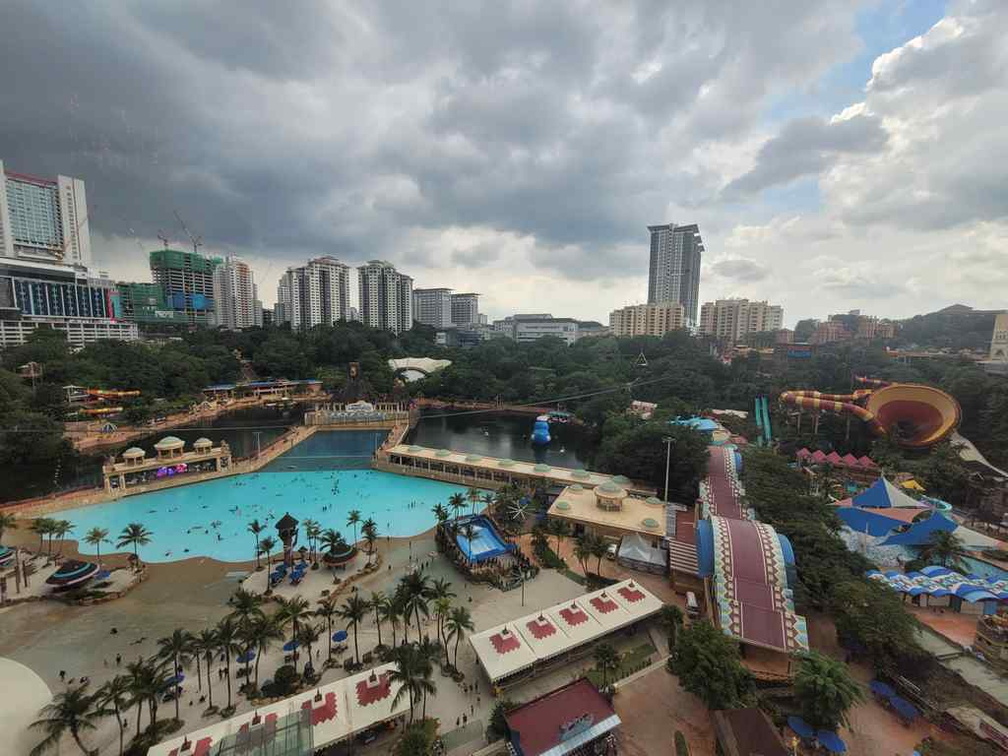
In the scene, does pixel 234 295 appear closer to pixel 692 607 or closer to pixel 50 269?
pixel 50 269

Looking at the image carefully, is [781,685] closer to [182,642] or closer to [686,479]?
[686,479]

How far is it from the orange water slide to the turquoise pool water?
34.9 metres

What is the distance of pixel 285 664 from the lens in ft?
50.4

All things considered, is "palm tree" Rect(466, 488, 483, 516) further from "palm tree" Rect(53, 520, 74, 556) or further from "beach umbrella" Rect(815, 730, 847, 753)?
"palm tree" Rect(53, 520, 74, 556)

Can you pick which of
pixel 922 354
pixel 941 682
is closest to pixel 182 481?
pixel 941 682

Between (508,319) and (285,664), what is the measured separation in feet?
456

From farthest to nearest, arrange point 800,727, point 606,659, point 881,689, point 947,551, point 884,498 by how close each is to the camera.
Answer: point 884,498
point 947,551
point 606,659
point 881,689
point 800,727

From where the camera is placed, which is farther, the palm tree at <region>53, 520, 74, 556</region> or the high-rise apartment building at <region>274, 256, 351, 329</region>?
the high-rise apartment building at <region>274, 256, 351, 329</region>

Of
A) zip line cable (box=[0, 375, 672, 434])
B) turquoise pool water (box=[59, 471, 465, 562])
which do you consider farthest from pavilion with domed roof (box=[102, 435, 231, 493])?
zip line cable (box=[0, 375, 672, 434])

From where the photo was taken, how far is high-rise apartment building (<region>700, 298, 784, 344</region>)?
112125mm

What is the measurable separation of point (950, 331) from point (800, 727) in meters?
113

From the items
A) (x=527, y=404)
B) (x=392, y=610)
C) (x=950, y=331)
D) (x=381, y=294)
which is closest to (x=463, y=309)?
(x=381, y=294)

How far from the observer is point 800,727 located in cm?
1153

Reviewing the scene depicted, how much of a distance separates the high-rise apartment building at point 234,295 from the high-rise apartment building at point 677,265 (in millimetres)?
125960
